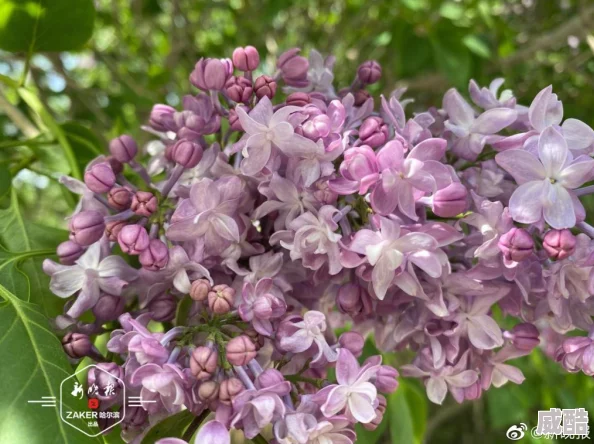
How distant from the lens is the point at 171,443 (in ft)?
1.81

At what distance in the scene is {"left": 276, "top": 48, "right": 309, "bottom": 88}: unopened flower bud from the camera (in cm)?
74

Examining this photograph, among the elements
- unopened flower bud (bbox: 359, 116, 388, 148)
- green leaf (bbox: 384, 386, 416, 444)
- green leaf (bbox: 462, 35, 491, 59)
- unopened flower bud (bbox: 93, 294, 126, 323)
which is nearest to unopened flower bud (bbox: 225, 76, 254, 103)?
unopened flower bud (bbox: 359, 116, 388, 148)

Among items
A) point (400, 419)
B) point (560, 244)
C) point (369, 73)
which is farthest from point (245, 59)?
point (400, 419)

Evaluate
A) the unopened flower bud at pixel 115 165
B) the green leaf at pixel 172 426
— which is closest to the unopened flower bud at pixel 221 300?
the green leaf at pixel 172 426

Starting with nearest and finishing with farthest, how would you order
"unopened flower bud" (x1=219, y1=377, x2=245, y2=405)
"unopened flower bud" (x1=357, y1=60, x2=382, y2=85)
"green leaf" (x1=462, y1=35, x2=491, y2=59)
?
1. "unopened flower bud" (x1=219, y1=377, x2=245, y2=405)
2. "unopened flower bud" (x1=357, y1=60, x2=382, y2=85)
3. "green leaf" (x1=462, y1=35, x2=491, y2=59)

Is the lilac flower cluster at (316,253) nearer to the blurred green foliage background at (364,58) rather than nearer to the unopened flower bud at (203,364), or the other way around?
the unopened flower bud at (203,364)

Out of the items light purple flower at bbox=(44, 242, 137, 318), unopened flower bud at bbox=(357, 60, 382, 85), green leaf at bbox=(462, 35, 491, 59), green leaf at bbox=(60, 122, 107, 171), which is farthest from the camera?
green leaf at bbox=(462, 35, 491, 59)

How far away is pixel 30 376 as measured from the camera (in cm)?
59

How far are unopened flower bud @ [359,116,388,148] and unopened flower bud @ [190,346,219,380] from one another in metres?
0.25

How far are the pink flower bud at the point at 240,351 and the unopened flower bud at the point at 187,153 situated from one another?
20 cm

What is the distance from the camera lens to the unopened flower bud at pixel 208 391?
0.55 m

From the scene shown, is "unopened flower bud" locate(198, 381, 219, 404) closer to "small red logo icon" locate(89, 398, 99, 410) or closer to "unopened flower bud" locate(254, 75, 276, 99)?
"small red logo icon" locate(89, 398, 99, 410)

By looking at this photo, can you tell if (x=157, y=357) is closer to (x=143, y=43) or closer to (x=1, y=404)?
(x=1, y=404)

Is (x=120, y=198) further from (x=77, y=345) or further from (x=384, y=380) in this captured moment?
(x=384, y=380)
